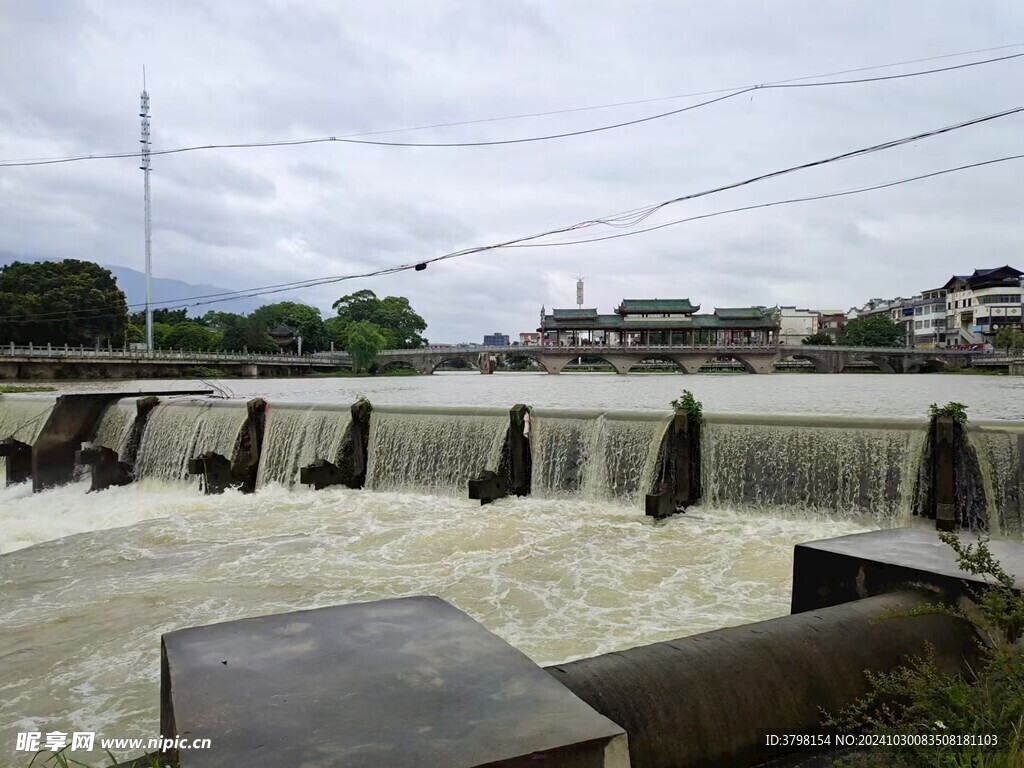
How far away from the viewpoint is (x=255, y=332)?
82.6 m

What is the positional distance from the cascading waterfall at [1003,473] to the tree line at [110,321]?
158 feet

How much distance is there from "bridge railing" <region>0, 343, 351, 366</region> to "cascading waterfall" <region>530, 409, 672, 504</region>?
157ft

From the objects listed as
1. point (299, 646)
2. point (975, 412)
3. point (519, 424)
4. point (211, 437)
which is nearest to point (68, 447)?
point (211, 437)

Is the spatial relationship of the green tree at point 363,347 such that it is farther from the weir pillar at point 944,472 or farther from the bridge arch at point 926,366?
the weir pillar at point 944,472

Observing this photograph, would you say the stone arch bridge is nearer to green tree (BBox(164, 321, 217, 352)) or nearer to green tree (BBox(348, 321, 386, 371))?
green tree (BBox(348, 321, 386, 371))

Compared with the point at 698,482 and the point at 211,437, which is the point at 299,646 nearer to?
the point at 698,482

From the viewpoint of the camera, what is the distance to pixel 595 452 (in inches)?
477

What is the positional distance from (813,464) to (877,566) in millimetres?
7960

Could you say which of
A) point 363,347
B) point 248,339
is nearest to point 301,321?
point 248,339

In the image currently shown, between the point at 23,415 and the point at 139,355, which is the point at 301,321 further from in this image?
the point at 23,415

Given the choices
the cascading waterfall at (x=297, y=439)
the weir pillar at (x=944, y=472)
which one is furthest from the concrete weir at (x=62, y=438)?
the weir pillar at (x=944, y=472)

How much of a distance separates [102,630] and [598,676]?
6001 millimetres

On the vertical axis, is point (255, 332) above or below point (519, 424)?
above

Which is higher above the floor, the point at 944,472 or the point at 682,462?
the point at 944,472
